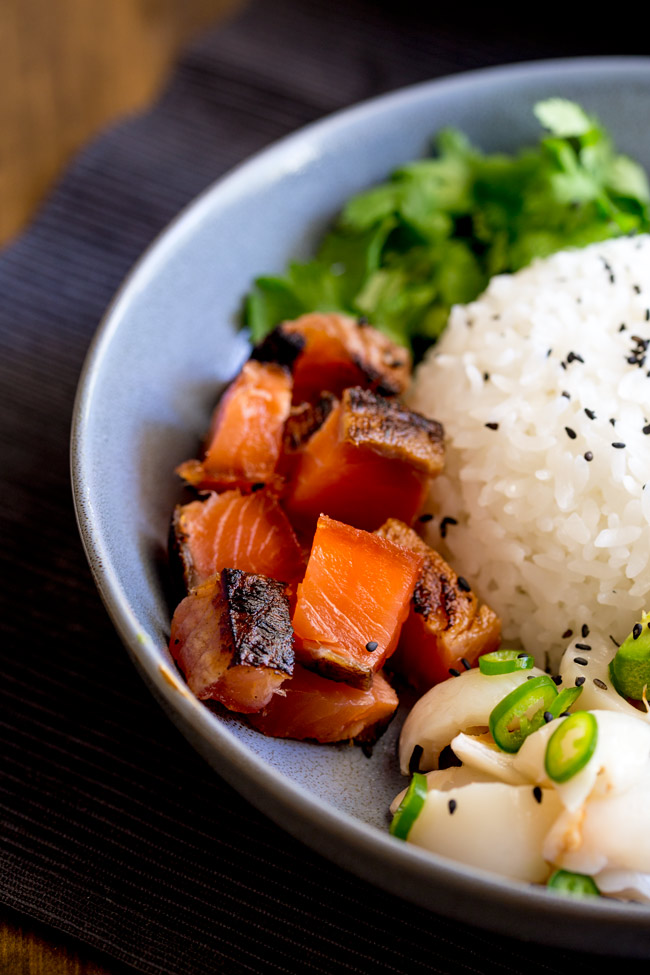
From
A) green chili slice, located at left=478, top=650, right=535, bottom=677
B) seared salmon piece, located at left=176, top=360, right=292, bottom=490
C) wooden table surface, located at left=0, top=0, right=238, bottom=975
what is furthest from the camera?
wooden table surface, located at left=0, top=0, right=238, bottom=975

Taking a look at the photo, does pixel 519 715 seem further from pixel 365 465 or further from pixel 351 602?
A: pixel 365 465

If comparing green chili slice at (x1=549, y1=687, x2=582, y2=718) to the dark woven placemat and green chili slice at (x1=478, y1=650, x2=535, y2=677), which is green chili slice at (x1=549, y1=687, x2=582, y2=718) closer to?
green chili slice at (x1=478, y1=650, x2=535, y2=677)

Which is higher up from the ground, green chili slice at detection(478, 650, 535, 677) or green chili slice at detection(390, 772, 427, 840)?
green chili slice at detection(478, 650, 535, 677)

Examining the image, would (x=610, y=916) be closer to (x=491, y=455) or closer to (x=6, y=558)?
(x=491, y=455)

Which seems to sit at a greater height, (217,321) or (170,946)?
(217,321)

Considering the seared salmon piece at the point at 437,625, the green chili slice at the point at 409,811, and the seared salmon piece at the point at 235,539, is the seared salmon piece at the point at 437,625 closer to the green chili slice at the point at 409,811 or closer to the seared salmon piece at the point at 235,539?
the seared salmon piece at the point at 235,539

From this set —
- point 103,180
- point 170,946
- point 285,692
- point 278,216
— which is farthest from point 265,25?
point 170,946

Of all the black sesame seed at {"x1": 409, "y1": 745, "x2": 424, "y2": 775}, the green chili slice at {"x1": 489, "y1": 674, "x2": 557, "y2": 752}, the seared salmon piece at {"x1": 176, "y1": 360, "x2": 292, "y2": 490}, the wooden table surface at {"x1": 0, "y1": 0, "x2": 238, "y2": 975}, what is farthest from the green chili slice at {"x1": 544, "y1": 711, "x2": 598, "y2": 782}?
the wooden table surface at {"x1": 0, "y1": 0, "x2": 238, "y2": 975}

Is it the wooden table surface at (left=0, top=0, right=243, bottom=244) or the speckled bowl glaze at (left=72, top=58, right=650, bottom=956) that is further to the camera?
the wooden table surface at (left=0, top=0, right=243, bottom=244)

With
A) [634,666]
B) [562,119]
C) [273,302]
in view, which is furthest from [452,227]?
[634,666]
